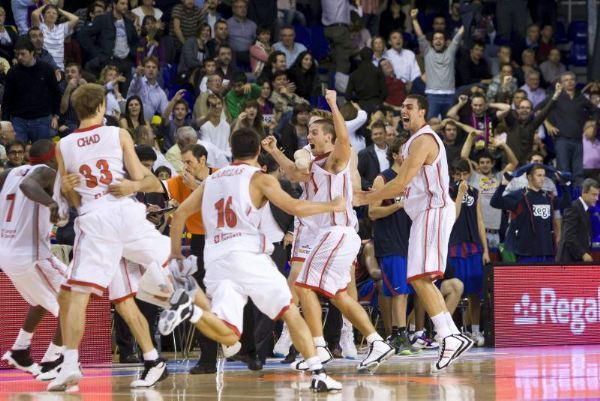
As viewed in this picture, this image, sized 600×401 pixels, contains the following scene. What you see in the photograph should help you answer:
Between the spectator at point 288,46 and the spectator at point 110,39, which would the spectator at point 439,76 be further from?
the spectator at point 110,39

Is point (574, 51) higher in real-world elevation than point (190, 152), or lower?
higher

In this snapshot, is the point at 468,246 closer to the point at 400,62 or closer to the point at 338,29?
the point at 400,62

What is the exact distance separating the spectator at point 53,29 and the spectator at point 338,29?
17.3 ft

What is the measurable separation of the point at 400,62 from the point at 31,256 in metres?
12.1

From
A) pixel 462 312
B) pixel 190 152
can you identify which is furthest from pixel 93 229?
pixel 462 312

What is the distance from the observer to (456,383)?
32.7ft

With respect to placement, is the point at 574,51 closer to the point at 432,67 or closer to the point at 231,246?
the point at 432,67

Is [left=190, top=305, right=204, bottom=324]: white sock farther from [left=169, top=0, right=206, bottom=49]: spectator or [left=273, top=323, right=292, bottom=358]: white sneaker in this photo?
A: [left=169, top=0, right=206, bottom=49]: spectator

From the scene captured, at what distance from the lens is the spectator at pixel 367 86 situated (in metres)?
20.0

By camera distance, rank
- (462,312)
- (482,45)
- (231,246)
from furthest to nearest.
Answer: (482,45)
(462,312)
(231,246)

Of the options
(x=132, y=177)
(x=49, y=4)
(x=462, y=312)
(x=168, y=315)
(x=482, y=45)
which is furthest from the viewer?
(x=482, y=45)

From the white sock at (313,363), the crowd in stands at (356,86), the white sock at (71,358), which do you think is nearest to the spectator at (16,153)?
the crowd in stands at (356,86)

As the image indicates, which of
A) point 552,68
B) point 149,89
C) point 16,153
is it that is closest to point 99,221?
point 16,153

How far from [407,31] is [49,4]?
25.8 feet
